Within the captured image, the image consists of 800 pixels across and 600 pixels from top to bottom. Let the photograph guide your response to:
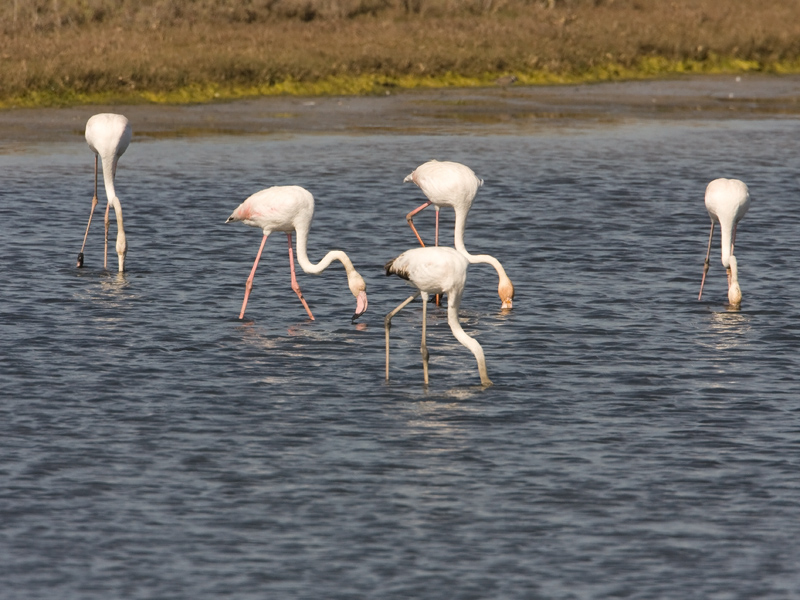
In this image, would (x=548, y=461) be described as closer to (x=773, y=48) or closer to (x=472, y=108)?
(x=472, y=108)

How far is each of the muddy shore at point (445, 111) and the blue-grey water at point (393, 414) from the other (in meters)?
5.04

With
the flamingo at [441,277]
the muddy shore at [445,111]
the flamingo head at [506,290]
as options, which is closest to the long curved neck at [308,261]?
the flamingo head at [506,290]

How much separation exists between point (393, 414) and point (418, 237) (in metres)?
3.59

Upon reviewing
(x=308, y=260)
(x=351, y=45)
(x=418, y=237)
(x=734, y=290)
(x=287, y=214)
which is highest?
(x=351, y=45)

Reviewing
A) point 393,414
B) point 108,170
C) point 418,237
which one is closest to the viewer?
point 393,414

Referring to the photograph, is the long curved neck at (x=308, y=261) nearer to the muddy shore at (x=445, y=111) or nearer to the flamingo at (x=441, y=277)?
the flamingo at (x=441, y=277)

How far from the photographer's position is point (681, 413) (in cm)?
870

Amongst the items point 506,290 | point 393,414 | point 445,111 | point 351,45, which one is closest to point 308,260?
point 506,290

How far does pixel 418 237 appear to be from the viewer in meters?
12.0

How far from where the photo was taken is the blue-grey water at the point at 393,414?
6.38m

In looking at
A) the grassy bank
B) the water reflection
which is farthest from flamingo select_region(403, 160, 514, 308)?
the grassy bank

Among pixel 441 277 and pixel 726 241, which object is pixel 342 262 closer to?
pixel 441 277

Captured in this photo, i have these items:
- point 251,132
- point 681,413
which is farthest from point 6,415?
point 251,132

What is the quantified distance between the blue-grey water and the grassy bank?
23.0ft
